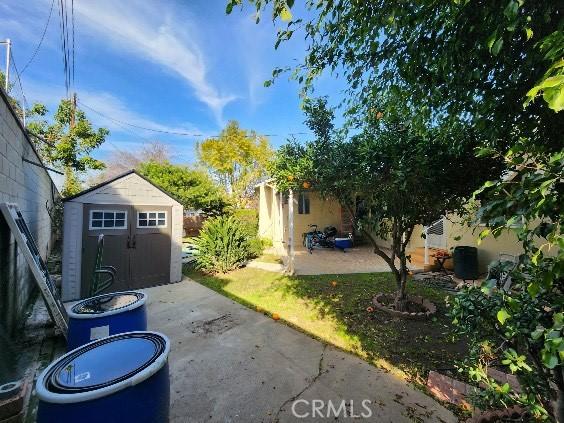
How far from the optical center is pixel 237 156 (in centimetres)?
2103

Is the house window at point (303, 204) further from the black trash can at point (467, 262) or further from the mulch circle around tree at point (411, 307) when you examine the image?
the mulch circle around tree at point (411, 307)

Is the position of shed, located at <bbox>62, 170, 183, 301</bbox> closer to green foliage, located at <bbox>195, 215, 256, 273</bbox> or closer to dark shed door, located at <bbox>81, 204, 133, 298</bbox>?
dark shed door, located at <bbox>81, 204, 133, 298</bbox>

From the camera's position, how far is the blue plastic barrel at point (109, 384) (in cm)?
124

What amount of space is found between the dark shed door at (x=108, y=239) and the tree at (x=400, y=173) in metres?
4.62

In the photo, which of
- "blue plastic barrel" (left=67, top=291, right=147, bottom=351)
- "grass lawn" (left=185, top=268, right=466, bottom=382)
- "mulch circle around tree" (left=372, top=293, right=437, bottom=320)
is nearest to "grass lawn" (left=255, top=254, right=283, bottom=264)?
"grass lawn" (left=185, top=268, right=466, bottom=382)

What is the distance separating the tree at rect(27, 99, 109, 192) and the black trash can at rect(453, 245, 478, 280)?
15.1m

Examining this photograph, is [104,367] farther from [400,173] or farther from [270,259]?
[270,259]

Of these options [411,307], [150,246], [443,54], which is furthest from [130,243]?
[443,54]

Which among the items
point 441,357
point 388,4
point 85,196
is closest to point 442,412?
point 441,357

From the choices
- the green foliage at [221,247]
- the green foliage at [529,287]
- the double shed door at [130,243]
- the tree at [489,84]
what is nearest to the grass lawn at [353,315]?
the green foliage at [221,247]

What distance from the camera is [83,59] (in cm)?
854

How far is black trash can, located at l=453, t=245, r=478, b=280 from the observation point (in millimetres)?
6988

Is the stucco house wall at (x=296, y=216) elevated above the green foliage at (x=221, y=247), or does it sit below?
above

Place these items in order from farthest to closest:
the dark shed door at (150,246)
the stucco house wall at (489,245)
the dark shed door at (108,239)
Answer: the stucco house wall at (489,245), the dark shed door at (150,246), the dark shed door at (108,239)
